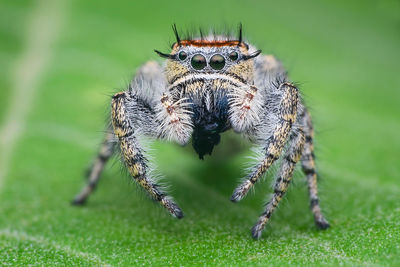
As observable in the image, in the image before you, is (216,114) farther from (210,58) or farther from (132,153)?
(132,153)

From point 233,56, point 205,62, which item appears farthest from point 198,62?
point 233,56

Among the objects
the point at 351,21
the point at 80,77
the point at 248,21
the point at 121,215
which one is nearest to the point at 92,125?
the point at 80,77

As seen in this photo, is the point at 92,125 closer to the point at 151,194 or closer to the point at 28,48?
the point at 28,48

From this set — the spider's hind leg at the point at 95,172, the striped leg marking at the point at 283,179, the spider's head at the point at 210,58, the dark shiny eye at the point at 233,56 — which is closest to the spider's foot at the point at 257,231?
the striped leg marking at the point at 283,179

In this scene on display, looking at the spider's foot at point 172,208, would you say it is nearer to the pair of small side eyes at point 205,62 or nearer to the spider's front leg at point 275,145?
the spider's front leg at point 275,145

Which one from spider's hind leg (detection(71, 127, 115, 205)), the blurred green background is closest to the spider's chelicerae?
the blurred green background
